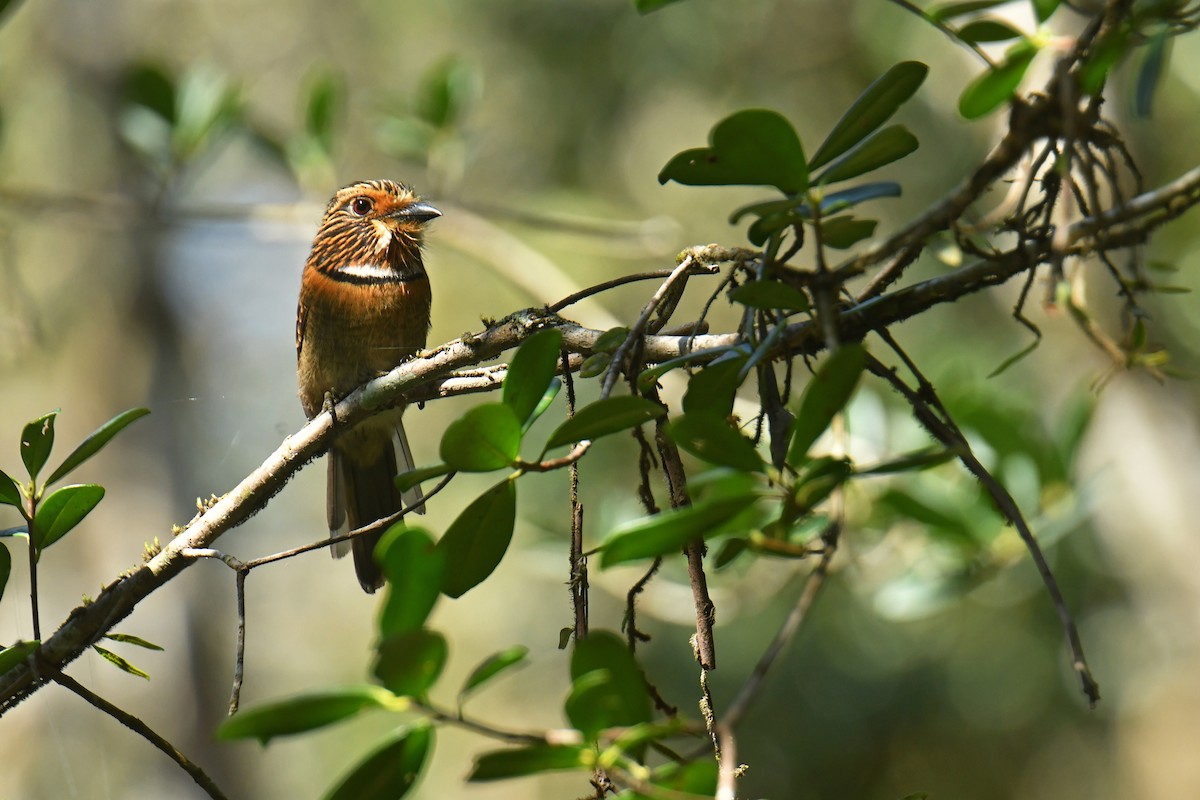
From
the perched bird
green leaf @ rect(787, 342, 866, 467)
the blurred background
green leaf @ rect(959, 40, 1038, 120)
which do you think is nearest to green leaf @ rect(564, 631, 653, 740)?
green leaf @ rect(787, 342, 866, 467)

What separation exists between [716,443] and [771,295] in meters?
0.17

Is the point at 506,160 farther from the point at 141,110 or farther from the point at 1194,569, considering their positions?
the point at 1194,569

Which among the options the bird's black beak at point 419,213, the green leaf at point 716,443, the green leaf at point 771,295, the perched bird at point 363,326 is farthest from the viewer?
the bird's black beak at point 419,213

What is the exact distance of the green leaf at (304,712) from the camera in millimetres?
755

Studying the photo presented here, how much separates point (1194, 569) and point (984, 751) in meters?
3.73

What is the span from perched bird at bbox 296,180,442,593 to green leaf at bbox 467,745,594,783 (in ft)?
7.46

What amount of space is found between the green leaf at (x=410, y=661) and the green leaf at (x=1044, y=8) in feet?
2.92

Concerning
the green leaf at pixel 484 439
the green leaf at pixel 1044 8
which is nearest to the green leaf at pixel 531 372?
the green leaf at pixel 484 439

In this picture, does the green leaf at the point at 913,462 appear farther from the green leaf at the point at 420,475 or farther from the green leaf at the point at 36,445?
the green leaf at the point at 36,445

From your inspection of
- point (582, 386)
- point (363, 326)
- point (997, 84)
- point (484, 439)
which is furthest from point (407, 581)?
point (582, 386)

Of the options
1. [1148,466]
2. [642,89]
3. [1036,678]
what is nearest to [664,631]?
[1036,678]

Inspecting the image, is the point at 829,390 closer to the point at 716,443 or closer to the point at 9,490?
the point at 716,443

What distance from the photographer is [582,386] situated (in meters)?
5.39

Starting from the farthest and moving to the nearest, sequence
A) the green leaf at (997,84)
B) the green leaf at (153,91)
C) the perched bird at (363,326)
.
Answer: the green leaf at (153,91) < the perched bird at (363,326) < the green leaf at (997,84)
